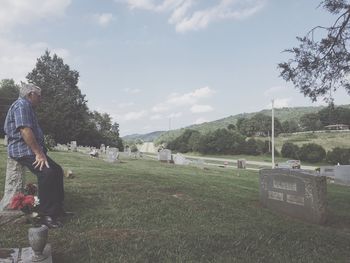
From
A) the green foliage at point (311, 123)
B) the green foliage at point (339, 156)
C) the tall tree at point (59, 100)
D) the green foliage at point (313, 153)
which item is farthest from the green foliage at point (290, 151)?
the green foliage at point (311, 123)

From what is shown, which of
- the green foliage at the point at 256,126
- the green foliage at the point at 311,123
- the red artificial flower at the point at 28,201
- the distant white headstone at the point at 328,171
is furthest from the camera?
the green foliage at the point at 311,123

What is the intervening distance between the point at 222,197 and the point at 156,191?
1.63m

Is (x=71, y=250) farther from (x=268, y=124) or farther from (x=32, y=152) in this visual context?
(x=268, y=124)

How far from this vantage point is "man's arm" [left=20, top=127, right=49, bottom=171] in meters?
6.25

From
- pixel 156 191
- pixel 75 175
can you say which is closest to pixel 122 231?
pixel 156 191

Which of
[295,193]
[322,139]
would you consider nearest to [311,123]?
[322,139]

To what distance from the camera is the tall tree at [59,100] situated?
67.0 m

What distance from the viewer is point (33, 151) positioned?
6.34 m

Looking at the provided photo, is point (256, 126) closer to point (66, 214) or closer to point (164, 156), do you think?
point (164, 156)

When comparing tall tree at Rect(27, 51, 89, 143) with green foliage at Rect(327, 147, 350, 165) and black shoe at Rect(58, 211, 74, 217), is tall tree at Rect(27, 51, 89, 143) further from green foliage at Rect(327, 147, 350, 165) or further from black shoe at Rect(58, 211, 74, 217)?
black shoe at Rect(58, 211, 74, 217)

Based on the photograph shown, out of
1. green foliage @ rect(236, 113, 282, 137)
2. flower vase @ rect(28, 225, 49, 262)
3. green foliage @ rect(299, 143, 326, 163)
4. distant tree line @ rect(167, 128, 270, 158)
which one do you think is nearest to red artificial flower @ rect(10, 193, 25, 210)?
flower vase @ rect(28, 225, 49, 262)

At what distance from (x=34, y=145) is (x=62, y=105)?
64.9 meters

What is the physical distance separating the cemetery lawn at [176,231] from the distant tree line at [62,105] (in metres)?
57.2

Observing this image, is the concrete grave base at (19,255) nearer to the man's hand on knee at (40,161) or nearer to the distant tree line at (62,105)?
the man's hand on knee at (40,161)
